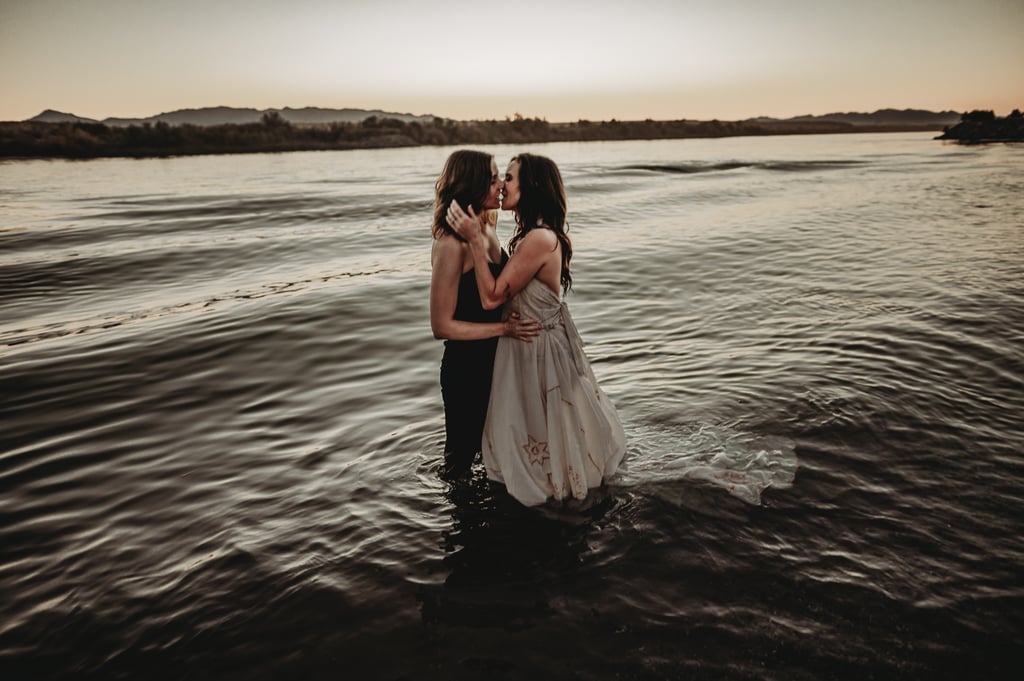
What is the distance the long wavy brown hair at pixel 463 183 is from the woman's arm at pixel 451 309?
0.14 m

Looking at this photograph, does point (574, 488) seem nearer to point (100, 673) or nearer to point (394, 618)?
point (394, 618)

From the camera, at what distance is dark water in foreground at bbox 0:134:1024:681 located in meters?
3.49

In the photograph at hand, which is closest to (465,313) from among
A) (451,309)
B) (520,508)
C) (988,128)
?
(451,309)

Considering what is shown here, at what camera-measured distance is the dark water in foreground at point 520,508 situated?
3492 mm

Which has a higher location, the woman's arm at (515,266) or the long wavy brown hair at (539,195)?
the long wavy brown hair at (539,195)

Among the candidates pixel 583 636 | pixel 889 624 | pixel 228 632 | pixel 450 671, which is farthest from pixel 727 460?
pixel 228 632

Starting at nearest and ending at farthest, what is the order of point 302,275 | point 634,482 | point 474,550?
point 474,550
point 634,482
point 302,275

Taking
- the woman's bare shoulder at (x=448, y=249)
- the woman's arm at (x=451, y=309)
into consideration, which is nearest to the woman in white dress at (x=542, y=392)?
the woman's arm at (x=451, y=309)

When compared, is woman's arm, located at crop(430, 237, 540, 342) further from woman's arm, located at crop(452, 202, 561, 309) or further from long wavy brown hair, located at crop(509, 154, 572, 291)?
long wavy brown hair, located at crop(509, 154, 572, 291)

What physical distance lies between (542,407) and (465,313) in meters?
0.98

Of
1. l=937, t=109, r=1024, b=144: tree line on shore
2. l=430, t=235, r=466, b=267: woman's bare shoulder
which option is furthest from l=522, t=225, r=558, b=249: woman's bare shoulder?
l=937, t=109, r=1024, b=144: tree line on shore

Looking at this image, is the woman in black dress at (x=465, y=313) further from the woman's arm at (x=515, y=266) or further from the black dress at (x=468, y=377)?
the woman's arm at (x=515, y=266)

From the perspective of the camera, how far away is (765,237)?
20078 mm

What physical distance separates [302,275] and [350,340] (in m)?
6.70
